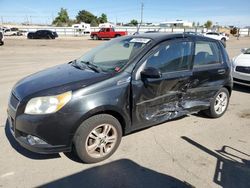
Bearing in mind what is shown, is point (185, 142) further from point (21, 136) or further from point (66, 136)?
point (21, 136)

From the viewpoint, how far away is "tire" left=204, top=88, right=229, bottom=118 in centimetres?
513

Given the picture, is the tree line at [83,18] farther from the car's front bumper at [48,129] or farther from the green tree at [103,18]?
the car's front bumper at [48,129]

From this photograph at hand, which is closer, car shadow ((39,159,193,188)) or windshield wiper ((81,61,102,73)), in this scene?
car shadow ((39,159,193,188))

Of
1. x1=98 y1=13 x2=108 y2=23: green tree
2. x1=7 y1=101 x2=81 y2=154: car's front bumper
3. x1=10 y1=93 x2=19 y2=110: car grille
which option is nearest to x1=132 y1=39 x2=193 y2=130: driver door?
x1=7 y1=101 x2=81 y2=154: car's front bumper

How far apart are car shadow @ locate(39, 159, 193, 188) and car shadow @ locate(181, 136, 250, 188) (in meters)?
0.50

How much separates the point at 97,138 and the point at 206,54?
2.63 metres

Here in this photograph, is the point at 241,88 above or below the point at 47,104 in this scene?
below

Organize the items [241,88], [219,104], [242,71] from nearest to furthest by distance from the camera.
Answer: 1. [219,104]
2. [242,71]
3. [241,88]

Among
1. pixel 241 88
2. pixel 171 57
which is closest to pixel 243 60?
pixel 241 88

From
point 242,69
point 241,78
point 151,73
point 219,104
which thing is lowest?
point 219,104

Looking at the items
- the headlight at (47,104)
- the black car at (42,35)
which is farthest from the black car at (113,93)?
the black car at (42,35)

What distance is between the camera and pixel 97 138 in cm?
353

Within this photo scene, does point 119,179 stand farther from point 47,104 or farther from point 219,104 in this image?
point 219,104

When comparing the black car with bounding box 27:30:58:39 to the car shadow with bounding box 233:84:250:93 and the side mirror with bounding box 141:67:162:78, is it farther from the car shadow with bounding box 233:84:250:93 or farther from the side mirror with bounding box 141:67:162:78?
the side mirror with bounding box 141:67:162:78
